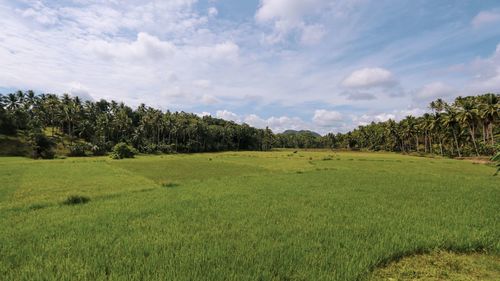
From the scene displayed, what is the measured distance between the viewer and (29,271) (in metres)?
5.66

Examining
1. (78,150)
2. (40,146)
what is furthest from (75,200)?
(78,150)

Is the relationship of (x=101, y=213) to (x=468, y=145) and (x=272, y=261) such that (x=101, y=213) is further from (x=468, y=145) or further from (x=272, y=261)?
(x=468, y=145)

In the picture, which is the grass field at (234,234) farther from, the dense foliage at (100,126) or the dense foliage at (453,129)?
the dense foliage at (100,126)

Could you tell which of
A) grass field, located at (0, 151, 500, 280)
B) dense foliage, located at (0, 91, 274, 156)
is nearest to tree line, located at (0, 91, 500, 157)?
dense foliage, located at (0, 91, 274, 156)

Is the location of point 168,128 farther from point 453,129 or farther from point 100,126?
point 453,129

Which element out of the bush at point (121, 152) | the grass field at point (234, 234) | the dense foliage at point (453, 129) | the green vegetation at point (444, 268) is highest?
the dense foliage at point (453, 129)

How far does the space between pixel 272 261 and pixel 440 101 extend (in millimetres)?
76290

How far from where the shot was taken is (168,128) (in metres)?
85.8

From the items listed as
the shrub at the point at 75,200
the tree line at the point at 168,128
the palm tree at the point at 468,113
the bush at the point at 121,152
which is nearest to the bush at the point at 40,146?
the tree line at the point at 168,128

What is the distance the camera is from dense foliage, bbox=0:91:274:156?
66562 mm

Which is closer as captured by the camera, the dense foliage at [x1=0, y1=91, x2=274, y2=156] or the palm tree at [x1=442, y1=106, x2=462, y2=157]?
the palm tree at [x1=442, y1=106, x2=462, y2=157]

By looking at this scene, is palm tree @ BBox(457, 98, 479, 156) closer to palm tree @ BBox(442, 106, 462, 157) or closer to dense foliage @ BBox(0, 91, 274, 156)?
palm tree @ BBox(442, 106, 462, 157)

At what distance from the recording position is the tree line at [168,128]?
187ft

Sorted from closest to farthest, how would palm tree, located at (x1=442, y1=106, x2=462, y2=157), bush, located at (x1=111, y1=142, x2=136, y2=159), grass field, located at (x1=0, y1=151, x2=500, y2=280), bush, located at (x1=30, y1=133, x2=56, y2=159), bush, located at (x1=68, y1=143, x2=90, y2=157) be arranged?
grass field, located at (x1=0, y1=151, x2=500, y2=280), bush, located at (x1=30, y1=133, x2=56, y2=159), bush, located at (x1=111, y1=142, x2=136, y2=159), palm tree, located at (x1=442, y1=106, x2=462, y2=157), bush, located at (x1=68, y1=143, x2=90, y2=157)
